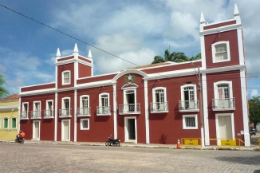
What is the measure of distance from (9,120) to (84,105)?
36.3 ft

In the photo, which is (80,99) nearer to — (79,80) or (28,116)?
(79,80)

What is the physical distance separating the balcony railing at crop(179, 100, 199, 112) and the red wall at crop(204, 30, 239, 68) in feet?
9.81

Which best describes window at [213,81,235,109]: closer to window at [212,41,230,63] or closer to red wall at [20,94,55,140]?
window at [212,41,230,63]

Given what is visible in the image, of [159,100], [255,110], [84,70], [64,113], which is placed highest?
[84,70]

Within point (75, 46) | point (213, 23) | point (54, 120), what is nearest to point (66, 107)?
point (54, 120)

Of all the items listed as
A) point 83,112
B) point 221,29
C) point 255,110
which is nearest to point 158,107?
point 221,29

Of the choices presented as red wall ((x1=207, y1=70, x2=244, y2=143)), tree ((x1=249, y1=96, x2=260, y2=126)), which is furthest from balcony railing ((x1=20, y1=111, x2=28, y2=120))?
tree ((x1=249, y1=96, x2=260, y2=126))

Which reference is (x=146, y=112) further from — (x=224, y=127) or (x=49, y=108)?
(x=49, y=108)

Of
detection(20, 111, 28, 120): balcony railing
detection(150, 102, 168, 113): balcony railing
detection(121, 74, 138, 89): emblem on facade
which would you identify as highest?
detection(121, 74, 138, 89): emblem on facade

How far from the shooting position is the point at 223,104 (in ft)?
65.3

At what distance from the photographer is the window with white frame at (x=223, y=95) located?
1981cm

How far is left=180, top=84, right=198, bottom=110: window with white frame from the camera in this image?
A: 2117 cm

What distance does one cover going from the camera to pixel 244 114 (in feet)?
63.2

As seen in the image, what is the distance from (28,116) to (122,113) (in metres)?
12.6
